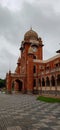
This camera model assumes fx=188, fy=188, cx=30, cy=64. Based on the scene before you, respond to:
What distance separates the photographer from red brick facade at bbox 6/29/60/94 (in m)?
43.8

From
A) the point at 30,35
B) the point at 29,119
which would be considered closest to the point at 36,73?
the point at 30,35

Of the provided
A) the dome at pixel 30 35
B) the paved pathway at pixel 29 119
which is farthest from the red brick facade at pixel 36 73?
the paved pathway at pixel 29 119

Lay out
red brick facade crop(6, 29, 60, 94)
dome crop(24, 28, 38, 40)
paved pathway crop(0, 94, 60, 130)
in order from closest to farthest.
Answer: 1. paved pathway crop(0, 94, 60, 130)
2. red brick facade crop(6, 29, 60, 94)
3. dome crop(24, 28, 38, 40)

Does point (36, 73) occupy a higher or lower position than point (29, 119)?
higher

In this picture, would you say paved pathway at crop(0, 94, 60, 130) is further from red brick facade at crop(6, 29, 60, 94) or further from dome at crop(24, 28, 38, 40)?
dome at crop(24, 28, 38, 40)

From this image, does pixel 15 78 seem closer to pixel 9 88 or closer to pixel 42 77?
pixel 9 88

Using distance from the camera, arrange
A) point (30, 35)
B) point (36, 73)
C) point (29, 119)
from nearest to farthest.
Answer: point (29, 119) → point (36, 73) → point (30, 35)

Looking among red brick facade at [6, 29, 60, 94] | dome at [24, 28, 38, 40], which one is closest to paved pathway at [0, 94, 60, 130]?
red brick facade at [6, 29, 60, 94]

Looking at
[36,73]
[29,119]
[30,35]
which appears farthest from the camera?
[30,35]

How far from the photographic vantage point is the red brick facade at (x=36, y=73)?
144 feet

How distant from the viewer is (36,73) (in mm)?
55312

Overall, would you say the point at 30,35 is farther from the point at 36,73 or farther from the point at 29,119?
the point at 29,119

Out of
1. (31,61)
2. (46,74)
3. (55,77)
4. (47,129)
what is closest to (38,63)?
(31,61)

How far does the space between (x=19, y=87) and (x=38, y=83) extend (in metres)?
16.6
